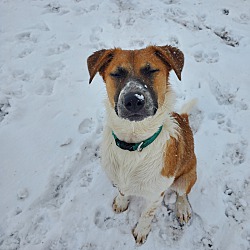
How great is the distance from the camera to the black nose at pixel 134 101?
2396 millimetres

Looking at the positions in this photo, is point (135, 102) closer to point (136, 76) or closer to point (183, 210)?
point (136, 76)

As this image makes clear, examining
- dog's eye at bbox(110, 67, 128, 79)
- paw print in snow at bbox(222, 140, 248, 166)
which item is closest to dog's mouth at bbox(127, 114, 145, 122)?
dog's eye at bbox(110, 67, 128, 79)

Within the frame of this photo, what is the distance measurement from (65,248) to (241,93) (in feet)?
11.7

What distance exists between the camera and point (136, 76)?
2.66 meters

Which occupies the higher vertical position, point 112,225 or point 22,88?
point 22,88

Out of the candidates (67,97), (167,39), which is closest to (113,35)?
(167,39)

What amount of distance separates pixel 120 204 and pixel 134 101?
1.71m

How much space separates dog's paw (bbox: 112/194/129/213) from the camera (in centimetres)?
359

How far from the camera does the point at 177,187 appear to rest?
11.6 feet

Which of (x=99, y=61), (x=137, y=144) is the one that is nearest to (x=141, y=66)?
(x=99, y=61)

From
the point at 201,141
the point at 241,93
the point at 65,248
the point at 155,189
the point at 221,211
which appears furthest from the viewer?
the point at 241,93

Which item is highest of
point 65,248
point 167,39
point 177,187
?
point 167,39

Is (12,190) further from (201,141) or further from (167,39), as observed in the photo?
(167,39)

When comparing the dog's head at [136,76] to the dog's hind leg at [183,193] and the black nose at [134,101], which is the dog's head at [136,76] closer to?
the black nose at [134,101]
